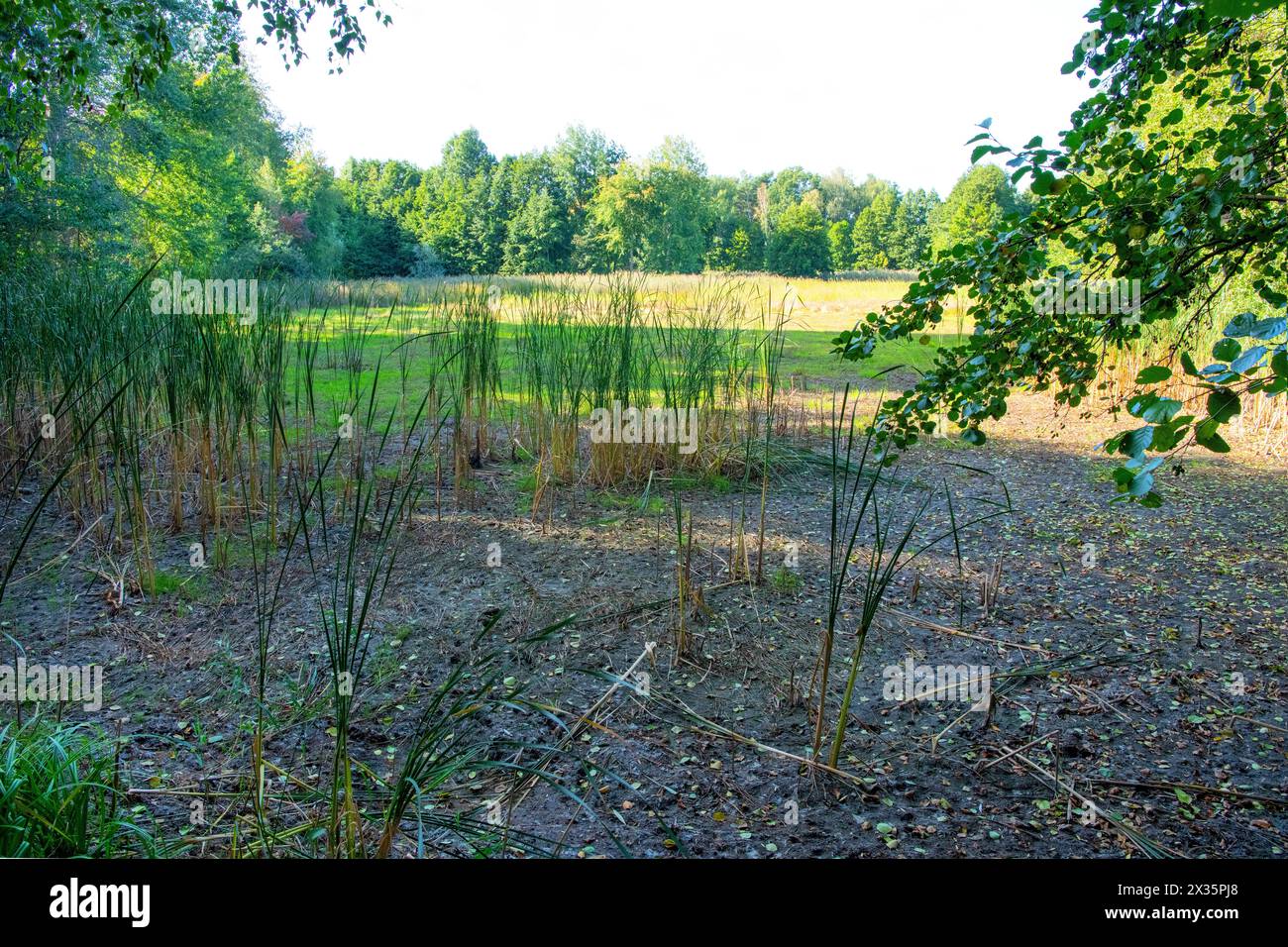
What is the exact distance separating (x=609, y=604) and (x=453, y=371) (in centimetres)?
230

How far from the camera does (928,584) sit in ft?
10.2

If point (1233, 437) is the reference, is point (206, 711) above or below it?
below

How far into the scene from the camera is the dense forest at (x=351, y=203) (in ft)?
28.3

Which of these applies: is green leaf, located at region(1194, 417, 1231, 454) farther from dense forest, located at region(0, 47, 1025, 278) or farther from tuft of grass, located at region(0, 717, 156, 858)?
tuft of grass, located at region(0, 717, 156, 858)

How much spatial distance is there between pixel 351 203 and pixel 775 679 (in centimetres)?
2029

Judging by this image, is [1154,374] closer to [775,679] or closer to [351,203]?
[775,679]

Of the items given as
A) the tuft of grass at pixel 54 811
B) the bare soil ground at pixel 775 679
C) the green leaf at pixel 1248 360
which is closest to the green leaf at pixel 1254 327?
the green leaf at pixel 1248 360

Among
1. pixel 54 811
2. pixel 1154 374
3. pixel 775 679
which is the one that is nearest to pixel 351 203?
pixel 775 679

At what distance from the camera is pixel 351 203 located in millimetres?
19891

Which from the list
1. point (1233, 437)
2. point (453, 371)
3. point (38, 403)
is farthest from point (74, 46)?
point (1233, 437)

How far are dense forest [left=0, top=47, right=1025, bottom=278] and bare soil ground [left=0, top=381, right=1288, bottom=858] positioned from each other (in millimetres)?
1243
